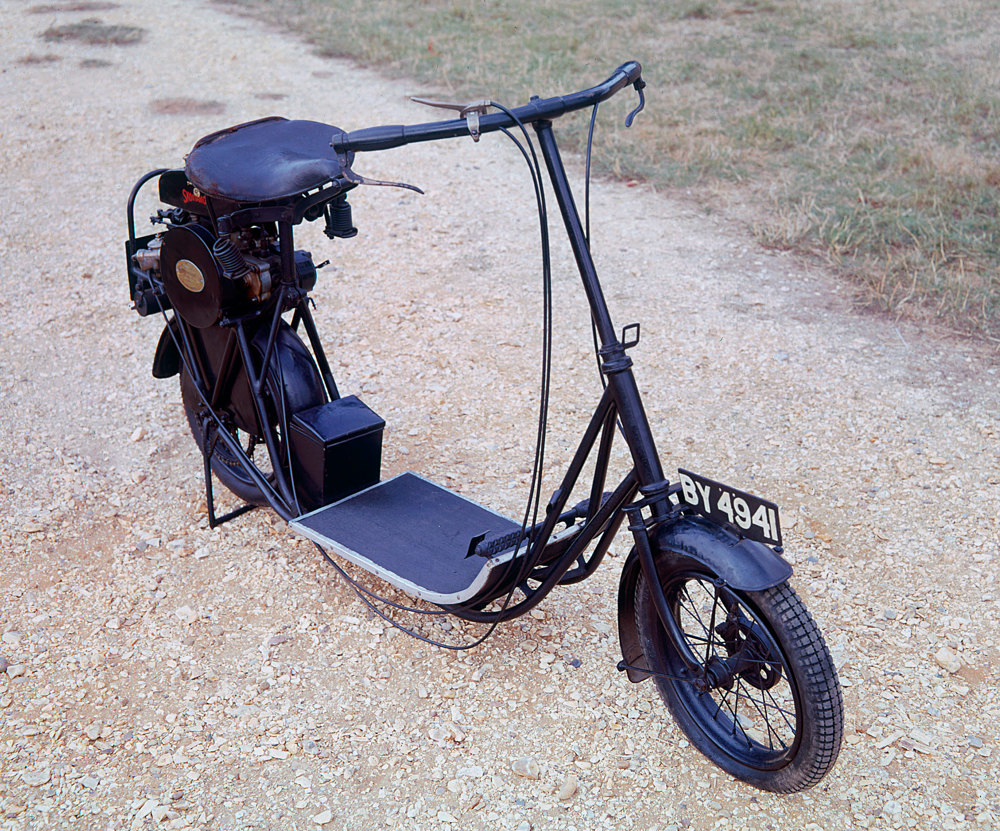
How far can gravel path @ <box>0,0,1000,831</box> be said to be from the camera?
2.57 m

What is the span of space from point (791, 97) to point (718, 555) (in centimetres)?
735

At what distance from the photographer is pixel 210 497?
3.52 m

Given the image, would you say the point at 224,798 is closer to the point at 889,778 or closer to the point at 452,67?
the point at 889,778

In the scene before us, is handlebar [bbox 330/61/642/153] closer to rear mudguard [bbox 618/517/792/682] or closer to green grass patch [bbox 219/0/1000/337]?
rear mudguard [bbox 618/517/792/682]

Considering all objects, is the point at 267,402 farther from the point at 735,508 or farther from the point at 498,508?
the point at 735,508

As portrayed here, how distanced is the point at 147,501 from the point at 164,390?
940mm

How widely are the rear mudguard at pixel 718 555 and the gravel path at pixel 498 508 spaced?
704 mm

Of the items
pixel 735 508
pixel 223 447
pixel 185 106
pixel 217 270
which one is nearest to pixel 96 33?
pixel 185 106

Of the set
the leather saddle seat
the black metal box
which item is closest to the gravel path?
the black metal box

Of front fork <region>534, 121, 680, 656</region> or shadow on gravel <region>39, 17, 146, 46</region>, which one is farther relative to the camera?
shadow on gravel <region>39, 17, 146, 46</region>

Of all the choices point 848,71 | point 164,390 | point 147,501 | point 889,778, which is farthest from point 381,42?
point 889,778

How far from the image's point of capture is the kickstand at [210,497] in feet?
11.5

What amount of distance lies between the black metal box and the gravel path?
1.06 feet

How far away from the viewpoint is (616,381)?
7.61 ft
